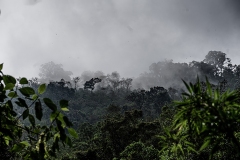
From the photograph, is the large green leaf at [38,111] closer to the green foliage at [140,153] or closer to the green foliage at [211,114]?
the green foliage at [211,114]

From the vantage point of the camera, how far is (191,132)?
1597 mm

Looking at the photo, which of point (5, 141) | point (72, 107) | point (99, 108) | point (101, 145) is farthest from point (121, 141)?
point (72, 107)

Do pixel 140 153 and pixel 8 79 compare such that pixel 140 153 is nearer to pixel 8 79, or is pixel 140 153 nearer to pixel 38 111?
pixel 38 111

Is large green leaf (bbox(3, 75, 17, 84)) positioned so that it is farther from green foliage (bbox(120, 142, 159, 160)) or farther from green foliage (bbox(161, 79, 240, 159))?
green foliage (bbox(120, 142, 159, 160))

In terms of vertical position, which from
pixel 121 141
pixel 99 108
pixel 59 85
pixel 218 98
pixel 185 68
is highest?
pixel 185 68

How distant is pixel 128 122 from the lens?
32.5m

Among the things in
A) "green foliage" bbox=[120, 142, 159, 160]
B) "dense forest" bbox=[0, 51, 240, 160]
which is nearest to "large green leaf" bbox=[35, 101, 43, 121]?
"dense forest" bbox=[0, 51, 240, 160]

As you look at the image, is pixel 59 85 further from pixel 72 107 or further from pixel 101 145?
pixel 101 145

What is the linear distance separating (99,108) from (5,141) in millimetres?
79294

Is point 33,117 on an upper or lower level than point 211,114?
upper

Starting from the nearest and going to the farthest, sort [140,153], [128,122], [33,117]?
[33,117], [140,153], [128,122]

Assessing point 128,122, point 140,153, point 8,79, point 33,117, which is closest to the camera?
point 8,79

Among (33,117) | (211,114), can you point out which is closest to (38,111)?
(33,117)

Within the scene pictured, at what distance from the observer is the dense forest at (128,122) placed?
1350 millimetres
